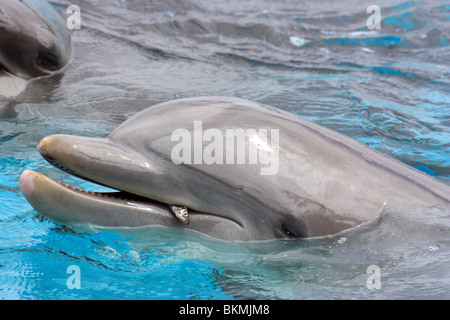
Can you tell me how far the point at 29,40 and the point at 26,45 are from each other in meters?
0.07

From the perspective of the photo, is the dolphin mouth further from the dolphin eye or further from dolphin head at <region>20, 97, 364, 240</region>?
the dolphin eye

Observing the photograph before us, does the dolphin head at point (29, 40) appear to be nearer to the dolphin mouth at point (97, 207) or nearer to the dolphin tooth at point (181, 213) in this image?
the dolphin mouth at point (97, 207)

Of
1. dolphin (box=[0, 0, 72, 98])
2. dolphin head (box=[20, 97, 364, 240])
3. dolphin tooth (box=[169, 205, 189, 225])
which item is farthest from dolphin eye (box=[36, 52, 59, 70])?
dolphin tooth (box=[169, 205, 189, 225])

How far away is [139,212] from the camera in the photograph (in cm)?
382

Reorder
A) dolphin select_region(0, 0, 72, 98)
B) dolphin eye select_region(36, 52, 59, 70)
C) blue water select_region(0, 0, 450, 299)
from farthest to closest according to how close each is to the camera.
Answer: dolphin eye select_region(36, 52, 59, 70) → dolphin select_region(0, 0, 72, 98) → blue water select_region(0, 0, 450, 299)

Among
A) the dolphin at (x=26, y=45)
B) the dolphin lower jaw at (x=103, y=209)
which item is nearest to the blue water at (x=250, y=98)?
the dolphin lower jaw at (x=103, y=209)

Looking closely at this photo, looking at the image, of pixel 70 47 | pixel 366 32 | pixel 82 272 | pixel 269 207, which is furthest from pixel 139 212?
pixel 366 32

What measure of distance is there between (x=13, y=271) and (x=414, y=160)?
14.4 feet

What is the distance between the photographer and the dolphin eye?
7.71 metres

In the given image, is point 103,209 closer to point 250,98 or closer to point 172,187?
point 172,187

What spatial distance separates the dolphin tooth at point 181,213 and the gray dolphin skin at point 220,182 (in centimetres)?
4

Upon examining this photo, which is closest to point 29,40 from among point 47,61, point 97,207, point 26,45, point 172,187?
point 26,45

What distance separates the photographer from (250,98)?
25.6 feet
